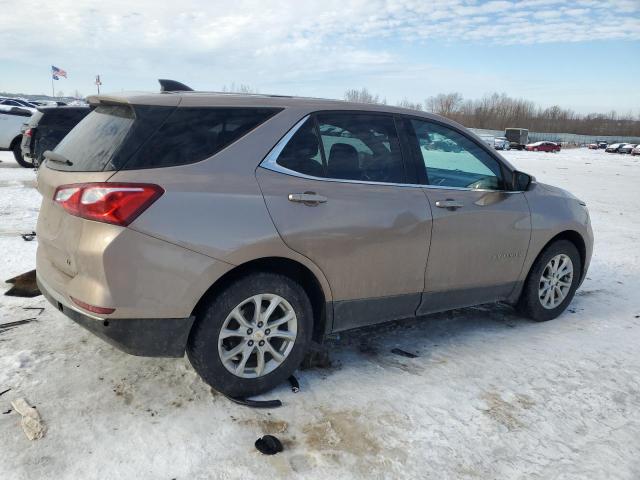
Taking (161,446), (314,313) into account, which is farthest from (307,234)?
(161,446)

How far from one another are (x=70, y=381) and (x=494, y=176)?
11.1 ft

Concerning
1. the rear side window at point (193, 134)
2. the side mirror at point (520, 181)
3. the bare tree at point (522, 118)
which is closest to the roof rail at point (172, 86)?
the rear side window at point (193, 134)

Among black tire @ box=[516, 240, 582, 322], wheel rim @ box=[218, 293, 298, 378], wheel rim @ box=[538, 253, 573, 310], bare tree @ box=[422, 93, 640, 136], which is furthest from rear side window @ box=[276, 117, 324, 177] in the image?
bare tree @ box=[422, 93, 640, 136]

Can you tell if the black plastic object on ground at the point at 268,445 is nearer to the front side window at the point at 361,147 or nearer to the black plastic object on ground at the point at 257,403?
the black plastic object on ground at the point at 257,403

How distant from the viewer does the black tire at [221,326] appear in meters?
2.96

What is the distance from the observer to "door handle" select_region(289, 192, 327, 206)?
3.12 meters

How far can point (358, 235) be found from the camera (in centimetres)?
336

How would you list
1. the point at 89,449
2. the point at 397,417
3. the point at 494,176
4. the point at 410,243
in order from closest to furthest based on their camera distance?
the point at 89,449 → the point at 397,417 → the point at 410,243 → the point at 494,176

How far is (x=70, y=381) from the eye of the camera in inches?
127

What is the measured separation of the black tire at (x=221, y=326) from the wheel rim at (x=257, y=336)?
3cm

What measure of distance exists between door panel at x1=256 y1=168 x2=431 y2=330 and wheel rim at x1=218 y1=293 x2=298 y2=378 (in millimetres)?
359

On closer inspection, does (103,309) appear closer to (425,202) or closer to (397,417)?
(397,417)

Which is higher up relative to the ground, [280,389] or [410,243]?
[410,243]

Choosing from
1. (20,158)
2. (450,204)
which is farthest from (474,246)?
(20,158)
